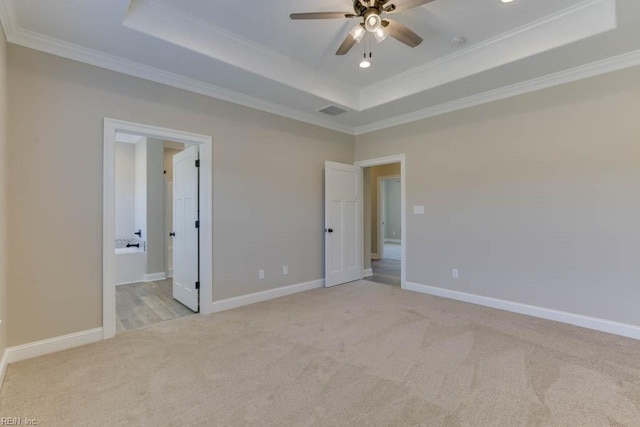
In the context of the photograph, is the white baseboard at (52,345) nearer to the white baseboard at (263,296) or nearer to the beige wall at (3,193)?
the beige wall at (3,193)

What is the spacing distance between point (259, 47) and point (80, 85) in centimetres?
178

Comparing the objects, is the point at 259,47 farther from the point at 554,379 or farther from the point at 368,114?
the point at 554,379

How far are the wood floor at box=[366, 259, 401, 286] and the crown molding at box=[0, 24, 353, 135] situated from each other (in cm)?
317

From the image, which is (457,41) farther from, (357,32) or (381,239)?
(381,239)

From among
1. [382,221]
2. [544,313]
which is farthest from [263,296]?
[382,221]

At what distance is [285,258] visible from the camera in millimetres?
4539

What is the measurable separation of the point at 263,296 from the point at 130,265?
282cm

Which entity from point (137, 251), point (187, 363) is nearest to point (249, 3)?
point (187, 363)

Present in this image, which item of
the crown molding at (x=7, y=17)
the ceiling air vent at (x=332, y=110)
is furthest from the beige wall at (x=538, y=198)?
the crown molding at (x=7, y=17)

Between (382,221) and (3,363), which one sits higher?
(382,221)

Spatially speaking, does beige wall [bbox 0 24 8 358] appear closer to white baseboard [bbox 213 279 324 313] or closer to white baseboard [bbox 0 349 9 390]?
white baseboard [bbox 0 349 9 390]

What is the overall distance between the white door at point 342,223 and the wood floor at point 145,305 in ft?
7.51

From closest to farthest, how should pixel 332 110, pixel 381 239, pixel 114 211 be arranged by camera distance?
pixel 114 211, pixel 332 110, pixel 381 239

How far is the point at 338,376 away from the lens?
7.56 ft
